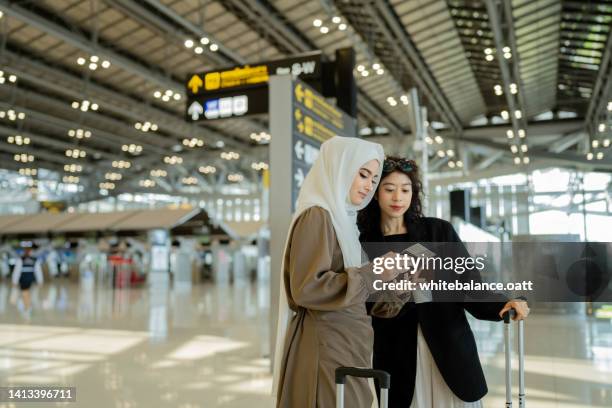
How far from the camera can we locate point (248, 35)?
18.7 m

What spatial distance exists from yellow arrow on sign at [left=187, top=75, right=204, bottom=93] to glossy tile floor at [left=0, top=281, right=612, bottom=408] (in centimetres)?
356

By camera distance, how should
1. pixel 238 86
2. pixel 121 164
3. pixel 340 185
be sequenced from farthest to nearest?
pixel 121 164 < pixel 238 86 < pixel 340 185

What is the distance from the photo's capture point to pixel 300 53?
10.6 m

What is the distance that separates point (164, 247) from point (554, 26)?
695 inches

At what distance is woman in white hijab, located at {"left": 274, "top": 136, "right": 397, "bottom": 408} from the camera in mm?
1786

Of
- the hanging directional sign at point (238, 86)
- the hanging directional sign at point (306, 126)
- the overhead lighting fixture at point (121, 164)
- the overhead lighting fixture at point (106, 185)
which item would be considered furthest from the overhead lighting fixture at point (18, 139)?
the hanging directional sign at point (306, 126)

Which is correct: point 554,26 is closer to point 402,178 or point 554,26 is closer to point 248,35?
point 248,35

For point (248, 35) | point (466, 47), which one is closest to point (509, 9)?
point (466, 47)

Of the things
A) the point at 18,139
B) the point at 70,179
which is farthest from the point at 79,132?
the point at 70,179

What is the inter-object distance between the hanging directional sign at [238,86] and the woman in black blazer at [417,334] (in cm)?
497

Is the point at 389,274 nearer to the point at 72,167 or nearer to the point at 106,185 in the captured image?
the point at 72,167

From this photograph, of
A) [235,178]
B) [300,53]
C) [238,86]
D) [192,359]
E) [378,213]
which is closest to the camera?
[378,213]

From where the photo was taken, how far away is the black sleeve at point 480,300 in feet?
6.41

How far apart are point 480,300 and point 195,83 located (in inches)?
245
